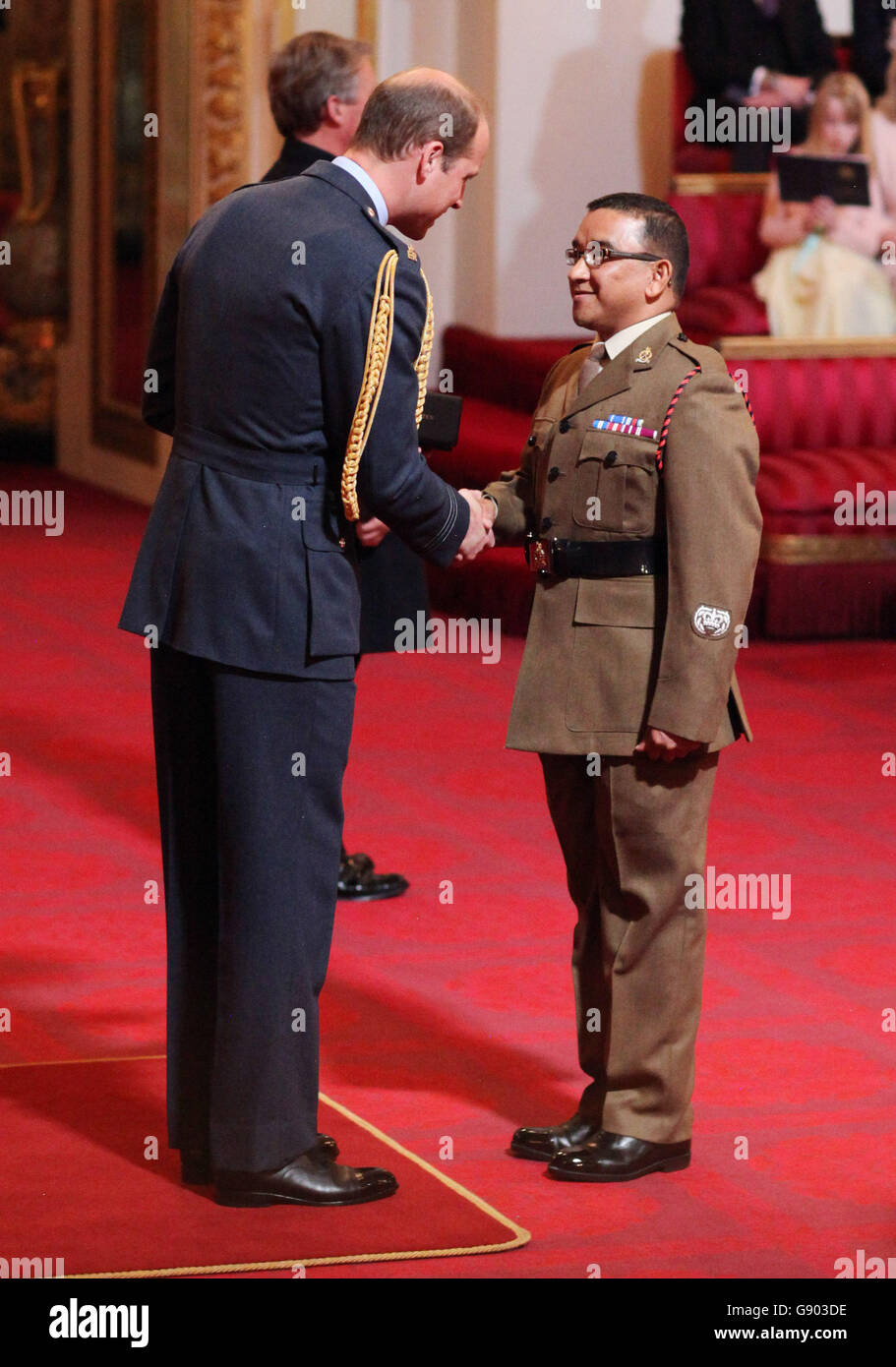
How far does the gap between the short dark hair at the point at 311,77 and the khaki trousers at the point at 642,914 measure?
71.3 inches

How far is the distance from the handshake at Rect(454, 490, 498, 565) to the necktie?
0.23 meters

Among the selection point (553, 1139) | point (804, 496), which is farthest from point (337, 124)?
point (804, 496)

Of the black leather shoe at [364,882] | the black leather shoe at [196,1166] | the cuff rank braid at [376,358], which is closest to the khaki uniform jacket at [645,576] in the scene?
the cuff rank braid at [376,358]

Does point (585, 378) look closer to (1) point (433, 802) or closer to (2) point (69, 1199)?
(2) point (69, 1199)

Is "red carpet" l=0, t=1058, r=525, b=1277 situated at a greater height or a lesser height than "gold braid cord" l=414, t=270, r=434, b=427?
lesser

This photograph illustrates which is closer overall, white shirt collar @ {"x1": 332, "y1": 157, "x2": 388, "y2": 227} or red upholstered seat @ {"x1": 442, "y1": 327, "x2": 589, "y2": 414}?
white shirt collar @ {"x1": 332, "y1": 157, "x2": 388, "y2": 227}

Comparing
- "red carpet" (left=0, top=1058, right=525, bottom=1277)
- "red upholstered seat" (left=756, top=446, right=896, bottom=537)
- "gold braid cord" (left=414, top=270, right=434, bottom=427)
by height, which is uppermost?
"gold braid cord" (left=414, top=270, right=434, bottom=427)

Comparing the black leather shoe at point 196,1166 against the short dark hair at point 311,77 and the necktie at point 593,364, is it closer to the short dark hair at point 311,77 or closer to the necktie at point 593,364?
the necktie at point 593,364

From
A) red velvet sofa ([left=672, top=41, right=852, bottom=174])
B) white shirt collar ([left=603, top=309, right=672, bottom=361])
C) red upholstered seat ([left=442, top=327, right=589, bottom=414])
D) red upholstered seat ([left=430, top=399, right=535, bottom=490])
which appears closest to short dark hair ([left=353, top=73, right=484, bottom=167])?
white shirt collar ([left=603, top=309, right=672, bottom=361])

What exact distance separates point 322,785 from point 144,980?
127cm

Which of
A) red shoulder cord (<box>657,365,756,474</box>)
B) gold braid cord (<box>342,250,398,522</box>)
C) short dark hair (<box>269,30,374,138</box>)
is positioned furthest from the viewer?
short dark hair (<box>269,30,374,138</box>)

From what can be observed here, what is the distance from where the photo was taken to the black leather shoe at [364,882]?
497 centimetres

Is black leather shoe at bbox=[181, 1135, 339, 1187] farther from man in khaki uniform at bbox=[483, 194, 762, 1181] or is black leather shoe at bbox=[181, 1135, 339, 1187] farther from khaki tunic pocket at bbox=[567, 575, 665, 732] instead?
khaki tunic pocket at bbox=[567, 575, 665, 732]

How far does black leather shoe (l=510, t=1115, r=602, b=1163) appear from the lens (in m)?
3.53
